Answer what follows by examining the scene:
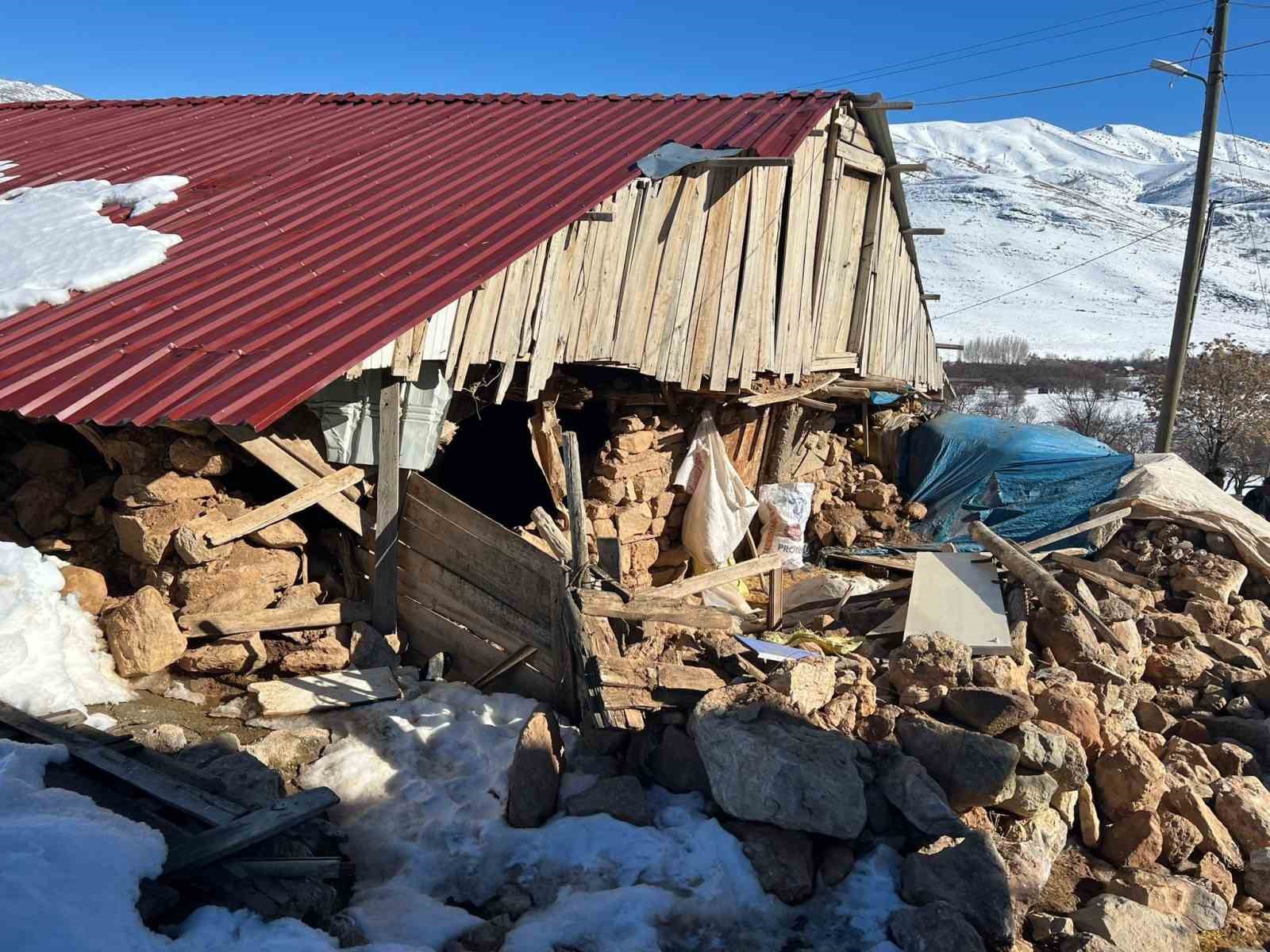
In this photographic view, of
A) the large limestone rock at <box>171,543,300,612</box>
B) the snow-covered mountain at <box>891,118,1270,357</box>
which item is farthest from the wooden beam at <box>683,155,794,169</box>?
the snow-covered mountain at <box>891,118,1270,357</box>

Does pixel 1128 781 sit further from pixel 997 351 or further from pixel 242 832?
pixel 997 351

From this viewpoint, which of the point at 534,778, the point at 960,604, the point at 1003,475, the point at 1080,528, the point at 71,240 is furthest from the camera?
the point at 1003,475

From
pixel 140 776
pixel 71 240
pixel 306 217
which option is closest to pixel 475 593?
pixel 140 776

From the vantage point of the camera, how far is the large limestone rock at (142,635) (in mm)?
5762

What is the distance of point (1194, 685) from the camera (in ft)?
23.2

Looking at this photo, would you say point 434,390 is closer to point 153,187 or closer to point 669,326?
point 669,326

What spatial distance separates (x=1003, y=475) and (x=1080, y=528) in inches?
97.9

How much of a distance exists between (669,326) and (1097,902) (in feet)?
18.9

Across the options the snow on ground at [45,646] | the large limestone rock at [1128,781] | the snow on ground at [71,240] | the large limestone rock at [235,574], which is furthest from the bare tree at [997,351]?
the snow on ground at [45,646]

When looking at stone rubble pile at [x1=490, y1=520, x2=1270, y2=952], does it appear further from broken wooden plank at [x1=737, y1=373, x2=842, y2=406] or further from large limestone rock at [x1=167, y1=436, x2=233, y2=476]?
broken wooden plank at [x1=737, y1=373, x2=842, y2=406]

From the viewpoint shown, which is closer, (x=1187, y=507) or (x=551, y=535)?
(x=551, y=535)

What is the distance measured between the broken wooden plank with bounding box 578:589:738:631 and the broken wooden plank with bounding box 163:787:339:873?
6.42 feet

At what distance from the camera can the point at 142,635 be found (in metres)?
5.76

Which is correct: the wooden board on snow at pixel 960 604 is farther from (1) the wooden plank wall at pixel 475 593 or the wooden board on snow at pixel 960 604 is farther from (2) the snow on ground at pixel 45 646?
(2) the snow on ground at pixel 45 646
